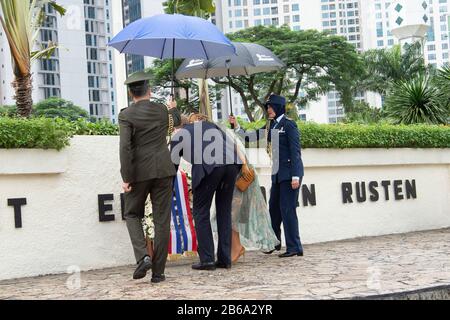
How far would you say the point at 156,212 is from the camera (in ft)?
18.9

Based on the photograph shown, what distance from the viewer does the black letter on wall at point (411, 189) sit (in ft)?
34.5

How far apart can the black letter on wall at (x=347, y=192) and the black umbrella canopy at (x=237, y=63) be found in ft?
6.83

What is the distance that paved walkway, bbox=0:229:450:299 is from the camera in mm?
5078

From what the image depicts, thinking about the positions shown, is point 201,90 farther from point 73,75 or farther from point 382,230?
point 73,75

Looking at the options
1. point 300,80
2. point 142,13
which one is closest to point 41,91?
point 142,13

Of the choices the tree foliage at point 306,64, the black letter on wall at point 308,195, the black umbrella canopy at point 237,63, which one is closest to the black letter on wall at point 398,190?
the black letter on wall at point 308,195

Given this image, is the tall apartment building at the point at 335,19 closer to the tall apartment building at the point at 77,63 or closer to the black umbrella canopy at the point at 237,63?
the tall apartment building at the point at 77,63

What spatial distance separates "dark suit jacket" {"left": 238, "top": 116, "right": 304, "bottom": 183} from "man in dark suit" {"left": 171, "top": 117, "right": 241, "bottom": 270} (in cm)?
75

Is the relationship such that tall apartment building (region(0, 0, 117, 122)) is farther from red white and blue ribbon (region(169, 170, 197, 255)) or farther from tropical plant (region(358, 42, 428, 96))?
red white and blue ribbon (region(169, 170, 197, 255))

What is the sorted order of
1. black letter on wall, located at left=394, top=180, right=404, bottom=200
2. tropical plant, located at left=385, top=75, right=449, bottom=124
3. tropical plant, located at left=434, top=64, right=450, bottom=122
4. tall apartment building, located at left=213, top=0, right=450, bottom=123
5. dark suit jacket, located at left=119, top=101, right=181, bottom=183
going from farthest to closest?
tall apartment building, located at left=213, top=0, right=450, bottom=123, tropical plant, located at left=434, top=64, right=450, bottom=122, tropical plant, located at left=385, top=75, right=449, bottom=124, black letter on wall, located at left=394, top=180, right=404, bottom=200, dark suit jacket, located at left=119, top=101, right=181, bottom=183

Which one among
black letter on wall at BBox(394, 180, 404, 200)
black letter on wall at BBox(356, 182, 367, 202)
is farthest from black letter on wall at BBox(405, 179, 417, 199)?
black letter on wall at BBox(356, 182, 367, 202)

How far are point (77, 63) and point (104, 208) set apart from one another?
114779 millimetres

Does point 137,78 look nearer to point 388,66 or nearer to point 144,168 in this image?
point 144,168

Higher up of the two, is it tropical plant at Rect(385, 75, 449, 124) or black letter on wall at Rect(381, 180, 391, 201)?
tropical plant at Rect(385, 75, 449, 124)
